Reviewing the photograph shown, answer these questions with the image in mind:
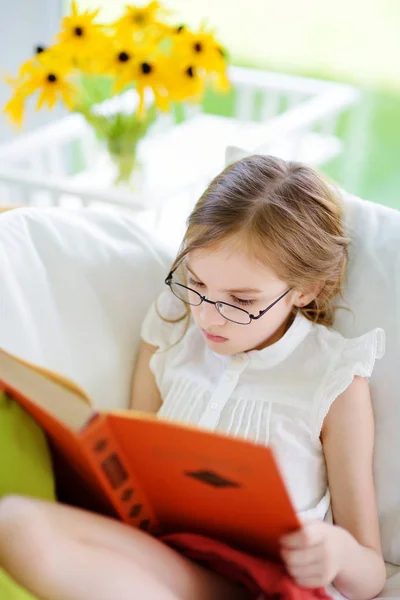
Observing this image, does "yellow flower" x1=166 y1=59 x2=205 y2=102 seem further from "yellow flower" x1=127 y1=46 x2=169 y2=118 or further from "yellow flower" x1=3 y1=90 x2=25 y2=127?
"yellow flower" x1=3 y1=90 x2=25 y2=127

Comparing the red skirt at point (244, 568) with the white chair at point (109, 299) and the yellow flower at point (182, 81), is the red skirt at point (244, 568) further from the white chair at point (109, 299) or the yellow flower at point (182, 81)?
the yellow flower at point (182, 81)

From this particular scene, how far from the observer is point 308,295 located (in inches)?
45.8

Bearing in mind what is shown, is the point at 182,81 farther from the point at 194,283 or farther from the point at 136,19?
the point at 194,283

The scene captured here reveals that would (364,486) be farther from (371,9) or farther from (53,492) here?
(371,9)

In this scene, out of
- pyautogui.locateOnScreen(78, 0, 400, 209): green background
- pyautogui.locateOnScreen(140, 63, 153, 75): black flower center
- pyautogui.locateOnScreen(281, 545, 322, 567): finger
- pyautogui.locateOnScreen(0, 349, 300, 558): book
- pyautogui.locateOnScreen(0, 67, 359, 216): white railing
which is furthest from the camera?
pyautogui.locateOnScreen(78, 0, 400, 209): green background

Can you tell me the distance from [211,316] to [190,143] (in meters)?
1.32

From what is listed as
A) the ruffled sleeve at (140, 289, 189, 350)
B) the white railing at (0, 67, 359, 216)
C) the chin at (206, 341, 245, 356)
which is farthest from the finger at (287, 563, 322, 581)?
the white railing at (0, 67, 359, 216)

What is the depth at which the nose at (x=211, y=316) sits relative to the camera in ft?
3.59

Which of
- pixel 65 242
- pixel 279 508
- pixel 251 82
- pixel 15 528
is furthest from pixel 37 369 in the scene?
pixel 251 82

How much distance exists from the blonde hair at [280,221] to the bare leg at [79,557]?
413mm

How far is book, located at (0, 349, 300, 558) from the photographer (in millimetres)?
769

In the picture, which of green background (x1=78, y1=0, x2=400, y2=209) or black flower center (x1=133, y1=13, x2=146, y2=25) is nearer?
black flower center (x1=133, y1=13, x2=146, y2=25)

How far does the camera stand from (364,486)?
105 cm

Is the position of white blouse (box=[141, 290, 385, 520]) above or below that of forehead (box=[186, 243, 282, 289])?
below
